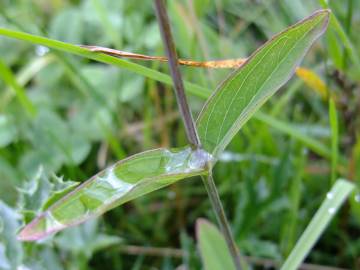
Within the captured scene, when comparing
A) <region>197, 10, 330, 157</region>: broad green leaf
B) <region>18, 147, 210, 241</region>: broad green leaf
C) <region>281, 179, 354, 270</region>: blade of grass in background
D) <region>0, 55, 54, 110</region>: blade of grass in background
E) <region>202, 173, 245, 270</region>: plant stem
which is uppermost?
<region>0, 55, 54, 110</region>: blade of grass in background

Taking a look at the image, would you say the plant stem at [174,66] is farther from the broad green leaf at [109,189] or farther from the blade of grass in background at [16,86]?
the blade of grass in background at [16,86]

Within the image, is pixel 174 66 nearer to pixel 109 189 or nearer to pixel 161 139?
pixel 109 189

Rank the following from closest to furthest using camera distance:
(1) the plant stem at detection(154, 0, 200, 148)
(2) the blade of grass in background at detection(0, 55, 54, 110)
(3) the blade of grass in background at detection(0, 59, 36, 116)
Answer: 1. (1) the plant stem at detection(154, 0, 200, 148)
2. (3) the blade of grass in background at detection(0, 59, 36, 116)
3. (2) the blade of grass in background at detection(0, 55, 54, 110)

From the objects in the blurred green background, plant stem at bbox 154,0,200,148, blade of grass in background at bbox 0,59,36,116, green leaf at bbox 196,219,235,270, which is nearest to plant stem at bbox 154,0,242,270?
plant stem at bbox 154,0,200,148

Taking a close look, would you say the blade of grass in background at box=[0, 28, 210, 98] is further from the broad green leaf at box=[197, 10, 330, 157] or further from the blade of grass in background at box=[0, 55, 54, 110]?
the blade of grass in background at box=[0, 55, 54, 110]

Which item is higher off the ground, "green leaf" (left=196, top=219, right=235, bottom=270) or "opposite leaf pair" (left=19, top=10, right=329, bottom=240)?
"opposite leaf pair" (left=19, top=10, right=329, bottom=240)

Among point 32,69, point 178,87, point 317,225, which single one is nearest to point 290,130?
point 317,225

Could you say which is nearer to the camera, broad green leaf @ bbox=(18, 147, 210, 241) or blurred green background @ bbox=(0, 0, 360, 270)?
broad green leaf @ bbox=(18, 147, 210, 241)

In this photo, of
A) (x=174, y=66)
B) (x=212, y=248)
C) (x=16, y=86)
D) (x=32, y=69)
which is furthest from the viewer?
(x=32, y=69)
